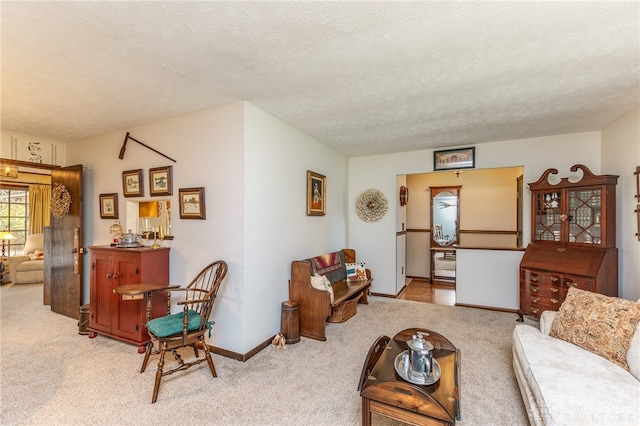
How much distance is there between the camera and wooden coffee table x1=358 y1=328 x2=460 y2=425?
1460 millimetres

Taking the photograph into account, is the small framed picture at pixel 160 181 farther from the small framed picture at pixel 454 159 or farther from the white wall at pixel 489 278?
the white wall at pixel 489 278

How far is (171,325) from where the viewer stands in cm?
240

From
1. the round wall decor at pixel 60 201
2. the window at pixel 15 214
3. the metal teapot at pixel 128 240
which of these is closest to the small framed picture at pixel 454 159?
the metal teapot at pixel 128 240

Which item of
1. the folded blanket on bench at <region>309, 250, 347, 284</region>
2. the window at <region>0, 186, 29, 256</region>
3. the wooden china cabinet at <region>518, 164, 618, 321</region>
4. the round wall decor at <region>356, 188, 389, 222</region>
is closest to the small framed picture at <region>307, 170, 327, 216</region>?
the folded blanket on bench at <region>309, 250, 347, 284</region>

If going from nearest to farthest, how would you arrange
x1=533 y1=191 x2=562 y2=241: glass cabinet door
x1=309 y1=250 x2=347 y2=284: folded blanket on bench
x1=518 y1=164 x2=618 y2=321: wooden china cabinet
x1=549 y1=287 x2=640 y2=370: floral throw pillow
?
x1=549 y1=287 x2=640 y2=370: floral throw pillow < x1=518 y1=164 x2=618 y2=321: wooden china cabinet < x1=533 y1=191 x2=562 y2=241: glass cabinet door < x1=309 y1=250 x2=347 y2=284: folded blanket on bench

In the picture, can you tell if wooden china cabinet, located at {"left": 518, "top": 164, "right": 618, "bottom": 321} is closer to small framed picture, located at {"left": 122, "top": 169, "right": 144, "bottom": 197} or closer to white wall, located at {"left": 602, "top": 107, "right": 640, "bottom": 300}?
white wall, located at {"left": 602, "top": 107, "right": 640, "bottom": 300}

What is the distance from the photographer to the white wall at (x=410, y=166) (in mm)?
3885

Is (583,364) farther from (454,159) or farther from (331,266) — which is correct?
(454,159)

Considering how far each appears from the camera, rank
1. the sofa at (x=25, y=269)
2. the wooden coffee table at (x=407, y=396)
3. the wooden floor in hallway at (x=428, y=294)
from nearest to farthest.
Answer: the wooden coffee table at (x=407, y=396) → the wooden floor in hallway at (x=428, y=294) → the sofa at (x=25, y=269)

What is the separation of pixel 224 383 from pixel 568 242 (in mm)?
4132

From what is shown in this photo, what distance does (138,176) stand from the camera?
3.60m

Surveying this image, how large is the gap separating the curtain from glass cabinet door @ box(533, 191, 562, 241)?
1013cm

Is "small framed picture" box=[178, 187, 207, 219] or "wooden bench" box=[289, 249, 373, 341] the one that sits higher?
"small framed picture" box=[178, 187, 207, 219]

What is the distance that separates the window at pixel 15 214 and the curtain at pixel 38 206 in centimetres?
23
